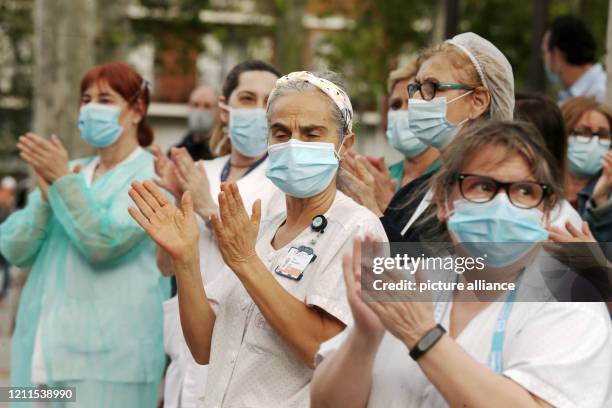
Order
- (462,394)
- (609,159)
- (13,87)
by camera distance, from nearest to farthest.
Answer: (462,394)
(609,159)
(13,87)

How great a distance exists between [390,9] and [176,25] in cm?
487

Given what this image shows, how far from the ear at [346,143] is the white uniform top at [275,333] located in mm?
275

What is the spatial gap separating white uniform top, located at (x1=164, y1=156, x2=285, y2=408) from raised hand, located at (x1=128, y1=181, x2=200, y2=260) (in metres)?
0.92

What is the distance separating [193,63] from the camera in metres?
22.5

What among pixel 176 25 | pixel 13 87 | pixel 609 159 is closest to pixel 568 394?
pixel 609 159

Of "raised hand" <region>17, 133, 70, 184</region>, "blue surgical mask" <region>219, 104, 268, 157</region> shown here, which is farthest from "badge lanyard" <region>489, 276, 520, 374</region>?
"raised hand" <region>17, 133, 70, 184</region>

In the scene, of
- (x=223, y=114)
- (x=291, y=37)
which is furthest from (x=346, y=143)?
(x=291, y=37)

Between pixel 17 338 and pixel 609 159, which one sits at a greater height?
pixel 609 159

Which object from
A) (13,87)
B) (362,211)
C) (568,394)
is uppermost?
(362,211)

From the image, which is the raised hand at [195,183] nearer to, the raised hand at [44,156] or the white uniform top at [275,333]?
the raised hand at [44,156]

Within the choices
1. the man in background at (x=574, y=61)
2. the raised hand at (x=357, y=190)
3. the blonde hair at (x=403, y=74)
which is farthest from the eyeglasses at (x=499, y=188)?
the man in background at (x=574, y=61)

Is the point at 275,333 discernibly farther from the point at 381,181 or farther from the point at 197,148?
the point at 197,148

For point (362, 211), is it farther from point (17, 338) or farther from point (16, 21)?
point (16, 21)

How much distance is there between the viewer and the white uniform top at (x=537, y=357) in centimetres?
255
